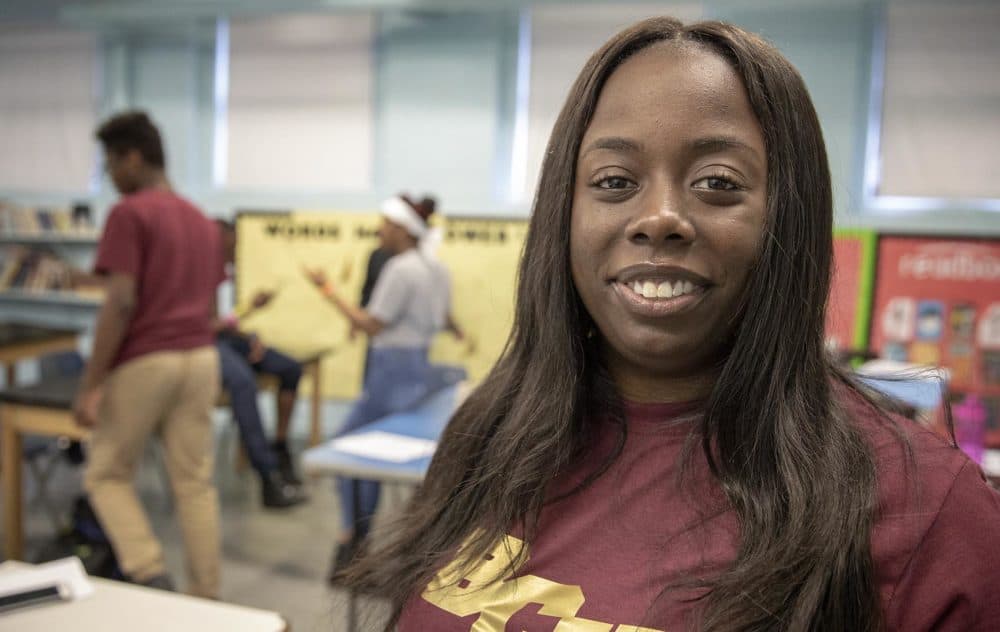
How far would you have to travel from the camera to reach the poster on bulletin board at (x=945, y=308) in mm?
4645

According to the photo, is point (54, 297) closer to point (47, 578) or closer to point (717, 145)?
point (47, 578)

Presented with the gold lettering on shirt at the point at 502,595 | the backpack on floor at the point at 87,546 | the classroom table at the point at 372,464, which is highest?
the gold lettering on shirt at the point at 502,595

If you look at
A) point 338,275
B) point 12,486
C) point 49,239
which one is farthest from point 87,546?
point 49,239

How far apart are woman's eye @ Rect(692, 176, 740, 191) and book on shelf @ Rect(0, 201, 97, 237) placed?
6514mm

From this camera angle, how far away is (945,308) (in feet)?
15.5

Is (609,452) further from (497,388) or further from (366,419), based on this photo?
(366,419)

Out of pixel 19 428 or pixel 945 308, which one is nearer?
pixel 19 428

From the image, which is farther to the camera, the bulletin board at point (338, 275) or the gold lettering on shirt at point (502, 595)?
the bulletin board at point (338, 275)

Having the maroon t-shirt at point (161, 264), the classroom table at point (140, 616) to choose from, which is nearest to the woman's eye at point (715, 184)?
the classroom table at point (140, 616)

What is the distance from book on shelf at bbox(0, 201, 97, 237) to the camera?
6379 mm

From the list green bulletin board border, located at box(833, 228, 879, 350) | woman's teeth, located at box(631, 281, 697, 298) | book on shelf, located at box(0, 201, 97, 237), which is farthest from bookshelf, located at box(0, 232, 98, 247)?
woman's teeth, located at box(631, 281, 697, 298)

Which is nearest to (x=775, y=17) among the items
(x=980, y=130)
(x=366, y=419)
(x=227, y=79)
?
(x=980, y=130)

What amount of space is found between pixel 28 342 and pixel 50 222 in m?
2.13

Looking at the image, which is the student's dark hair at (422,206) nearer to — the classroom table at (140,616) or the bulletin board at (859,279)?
the bulletin board at (859,279)
